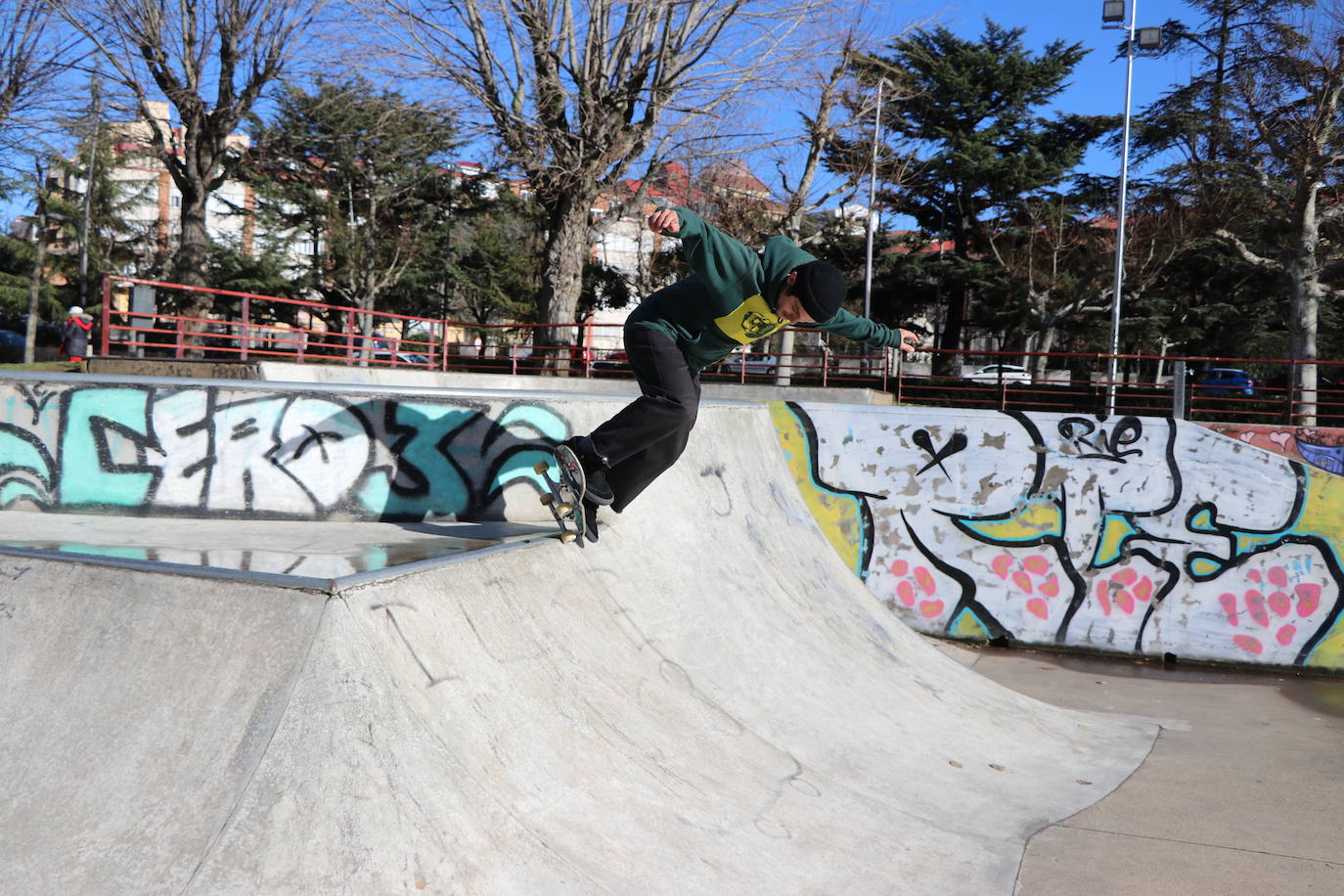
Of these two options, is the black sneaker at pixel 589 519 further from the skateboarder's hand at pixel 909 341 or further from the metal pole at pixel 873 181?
the metal pole at pixel 873 181

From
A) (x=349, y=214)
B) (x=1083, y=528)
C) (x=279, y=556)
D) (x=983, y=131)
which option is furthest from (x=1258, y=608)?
(x=349, y=214)

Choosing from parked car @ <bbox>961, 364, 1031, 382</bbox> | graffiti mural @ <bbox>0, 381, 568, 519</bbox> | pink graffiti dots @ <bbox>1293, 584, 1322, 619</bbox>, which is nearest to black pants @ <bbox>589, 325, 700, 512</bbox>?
graffiti mural @ <bbox>0, 381, 568, 519</bbox>

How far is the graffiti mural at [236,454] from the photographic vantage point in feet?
14.9

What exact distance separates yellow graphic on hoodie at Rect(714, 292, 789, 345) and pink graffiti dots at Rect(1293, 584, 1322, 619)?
538 centimetres

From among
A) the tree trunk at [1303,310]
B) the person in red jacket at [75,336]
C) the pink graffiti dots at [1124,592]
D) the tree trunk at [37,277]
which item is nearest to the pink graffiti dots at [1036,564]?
the pink graffiti dots at [1124,592]

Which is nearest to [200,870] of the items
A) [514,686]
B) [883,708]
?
[514,686]

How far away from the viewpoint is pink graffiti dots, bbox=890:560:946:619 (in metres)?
7.45

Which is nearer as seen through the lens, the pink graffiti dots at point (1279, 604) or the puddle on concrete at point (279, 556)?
the puddle on concrete at point (279, 556)

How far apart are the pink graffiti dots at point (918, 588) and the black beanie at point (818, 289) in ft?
14.3

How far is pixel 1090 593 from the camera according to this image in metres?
7.22

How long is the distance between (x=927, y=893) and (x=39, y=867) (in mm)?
2382

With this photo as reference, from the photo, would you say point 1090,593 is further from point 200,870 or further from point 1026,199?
point 1026,199

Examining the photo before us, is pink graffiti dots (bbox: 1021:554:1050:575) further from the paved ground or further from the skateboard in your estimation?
the skateboard

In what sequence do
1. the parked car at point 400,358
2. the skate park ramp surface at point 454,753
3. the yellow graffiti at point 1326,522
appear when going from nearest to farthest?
the skate park ramp surface at point 454,753 < the yellow graffiti at point 1326,522 < the parked car at point 400,358
